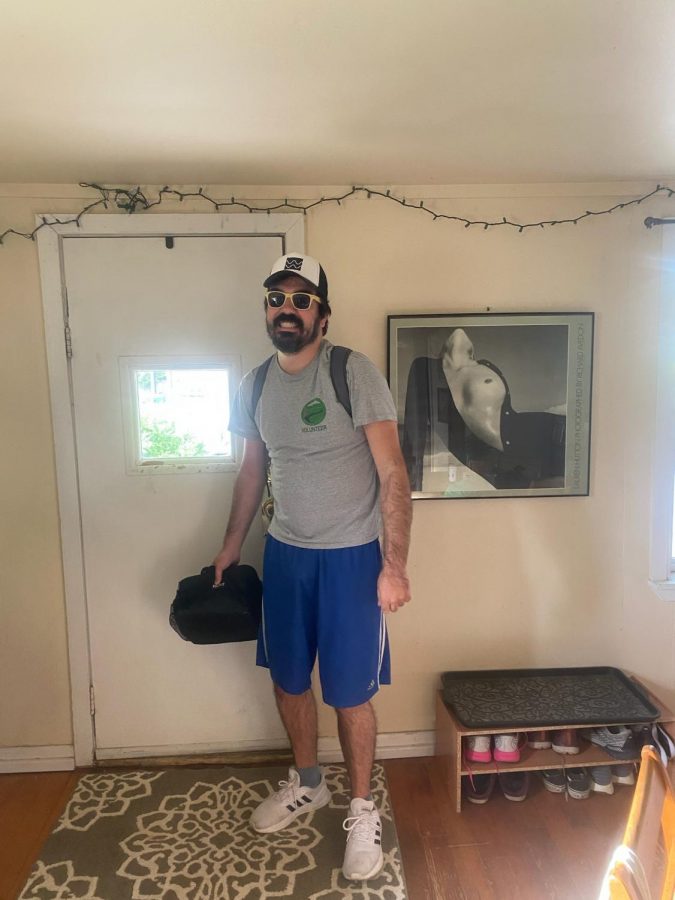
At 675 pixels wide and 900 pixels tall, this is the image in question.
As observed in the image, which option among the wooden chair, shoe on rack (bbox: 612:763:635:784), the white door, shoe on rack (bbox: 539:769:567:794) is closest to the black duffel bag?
the white door

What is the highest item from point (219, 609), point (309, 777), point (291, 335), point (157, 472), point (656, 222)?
point (656, 222)

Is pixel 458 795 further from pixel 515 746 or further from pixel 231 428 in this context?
pixel 231 428

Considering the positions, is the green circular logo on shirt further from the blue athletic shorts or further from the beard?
the blue athletic shorts

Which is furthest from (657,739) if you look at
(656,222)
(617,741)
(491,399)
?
(656,222)

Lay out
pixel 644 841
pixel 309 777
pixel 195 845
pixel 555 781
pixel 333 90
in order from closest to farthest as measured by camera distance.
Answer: pixel 644 841 → pixel 333 90 → pixel 195 845 → pixel 309 777 → pixel 555 781

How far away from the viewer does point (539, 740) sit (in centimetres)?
213

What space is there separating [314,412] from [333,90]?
810mm

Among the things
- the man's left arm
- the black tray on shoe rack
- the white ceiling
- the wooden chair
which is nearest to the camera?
the wooden chair

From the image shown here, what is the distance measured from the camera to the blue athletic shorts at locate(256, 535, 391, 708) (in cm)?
176

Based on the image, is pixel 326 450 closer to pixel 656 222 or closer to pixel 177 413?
pixel 177 413

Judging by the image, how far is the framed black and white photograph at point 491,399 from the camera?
214cm

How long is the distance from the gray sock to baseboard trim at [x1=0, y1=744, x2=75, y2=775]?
913 millimetres

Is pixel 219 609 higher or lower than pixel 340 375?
lower

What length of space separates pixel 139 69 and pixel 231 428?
3.32ft
